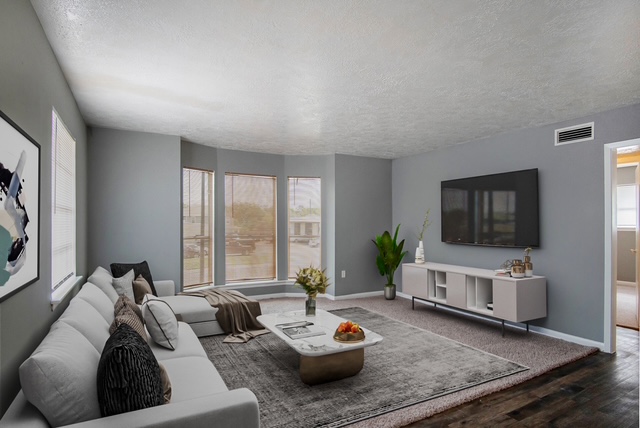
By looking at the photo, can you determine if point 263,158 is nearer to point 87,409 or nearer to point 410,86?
point 410,86

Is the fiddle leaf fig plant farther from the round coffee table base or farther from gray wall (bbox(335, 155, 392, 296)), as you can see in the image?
the round coffee table base

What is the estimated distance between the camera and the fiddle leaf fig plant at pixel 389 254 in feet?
20.4

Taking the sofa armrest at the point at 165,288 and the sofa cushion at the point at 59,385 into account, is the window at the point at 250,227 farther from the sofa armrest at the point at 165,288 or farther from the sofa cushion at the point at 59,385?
the sofa cushion at the point at 59,385

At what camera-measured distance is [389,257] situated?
20.4 ft

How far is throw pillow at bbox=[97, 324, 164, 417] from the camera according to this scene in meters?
1.49

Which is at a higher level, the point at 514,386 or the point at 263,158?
the point at 263,158

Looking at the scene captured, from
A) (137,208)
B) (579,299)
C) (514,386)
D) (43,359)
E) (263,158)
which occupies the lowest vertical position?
(514,386)

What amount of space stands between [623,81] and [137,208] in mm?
5310

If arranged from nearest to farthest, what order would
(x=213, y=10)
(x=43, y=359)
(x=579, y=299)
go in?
1. (x=43, y=359)
2. (x=213, y=10)
3. (x=579, y=299)

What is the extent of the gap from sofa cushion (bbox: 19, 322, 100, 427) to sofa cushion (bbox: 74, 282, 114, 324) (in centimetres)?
112

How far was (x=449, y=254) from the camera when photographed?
5645 millimetres

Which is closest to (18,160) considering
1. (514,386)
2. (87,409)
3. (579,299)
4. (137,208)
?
(87,409)

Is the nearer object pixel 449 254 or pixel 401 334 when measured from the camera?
pixel 401 334

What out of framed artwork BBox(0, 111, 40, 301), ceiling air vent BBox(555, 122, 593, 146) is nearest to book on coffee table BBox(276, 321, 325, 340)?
framed artwork BBox(0, 111, 40, 301)
